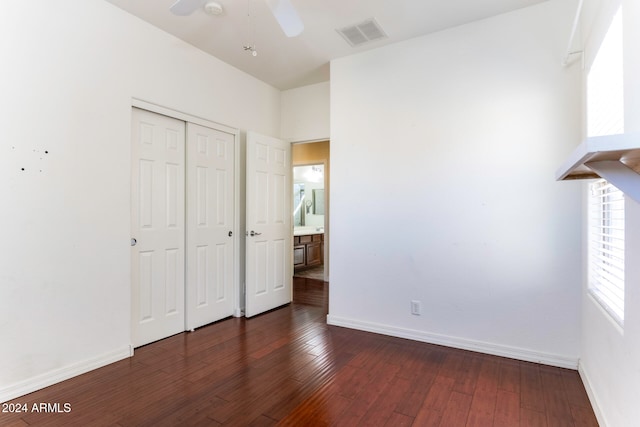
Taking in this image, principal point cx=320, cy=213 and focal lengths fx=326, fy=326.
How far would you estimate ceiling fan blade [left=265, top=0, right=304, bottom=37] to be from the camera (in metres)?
1.97

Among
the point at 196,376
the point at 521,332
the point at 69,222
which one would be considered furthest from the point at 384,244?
the point at 69,222

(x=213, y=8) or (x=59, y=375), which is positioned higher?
(x=213, y=8)

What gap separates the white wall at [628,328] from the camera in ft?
4.31

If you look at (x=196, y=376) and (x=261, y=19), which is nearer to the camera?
(x=196, y=376)

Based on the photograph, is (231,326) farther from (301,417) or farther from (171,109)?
(171,109)

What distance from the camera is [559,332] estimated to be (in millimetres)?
2502

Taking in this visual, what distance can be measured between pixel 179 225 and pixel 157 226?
0.74 ft

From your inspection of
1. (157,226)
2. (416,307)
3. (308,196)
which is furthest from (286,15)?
(308,196)

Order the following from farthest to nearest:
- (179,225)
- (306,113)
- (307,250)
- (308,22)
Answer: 1. (307,250)
2. (306,113)
3. (179,225)
4. (308,22)

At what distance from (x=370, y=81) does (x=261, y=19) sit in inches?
47.2

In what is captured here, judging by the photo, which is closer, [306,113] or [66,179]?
[66,179]

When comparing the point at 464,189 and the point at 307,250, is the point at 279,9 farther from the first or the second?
the point at 307,250

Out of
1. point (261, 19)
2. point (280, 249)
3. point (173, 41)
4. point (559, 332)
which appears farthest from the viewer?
point (280, 249)

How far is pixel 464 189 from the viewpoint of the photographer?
2.88m
